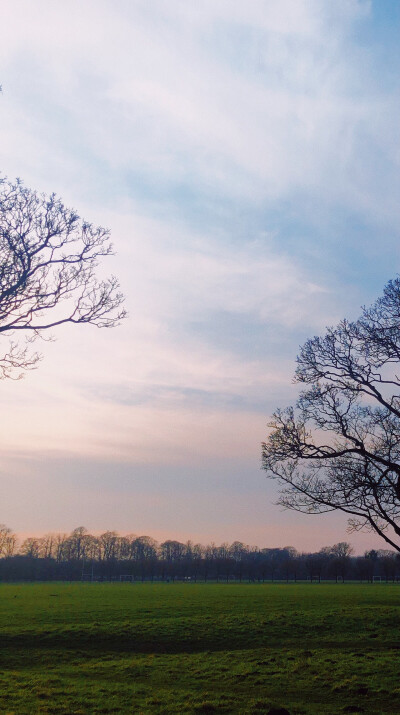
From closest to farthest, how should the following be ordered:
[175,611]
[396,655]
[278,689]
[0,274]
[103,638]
Result: [0,274] → [278,689] → [396,655] → [103,638] → [175,611]

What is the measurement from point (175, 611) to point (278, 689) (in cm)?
2707

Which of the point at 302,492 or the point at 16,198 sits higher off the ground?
the point at 16,198

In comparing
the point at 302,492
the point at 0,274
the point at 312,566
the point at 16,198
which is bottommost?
the point at 312,566

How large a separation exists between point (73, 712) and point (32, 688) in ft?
12.2

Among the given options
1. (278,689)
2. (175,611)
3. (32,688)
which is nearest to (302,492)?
(278,689)

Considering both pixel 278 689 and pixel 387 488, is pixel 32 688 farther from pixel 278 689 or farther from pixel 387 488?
pixel 387 488

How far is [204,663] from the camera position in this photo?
21688 mm

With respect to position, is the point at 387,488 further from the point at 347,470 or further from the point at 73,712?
the point at 73,712

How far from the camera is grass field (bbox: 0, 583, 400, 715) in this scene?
15.1 meters

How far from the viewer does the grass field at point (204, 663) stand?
15.1 m

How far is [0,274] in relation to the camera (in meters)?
15.6

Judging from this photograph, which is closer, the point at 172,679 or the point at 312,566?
the point at 172,679

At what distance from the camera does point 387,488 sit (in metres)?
21.4

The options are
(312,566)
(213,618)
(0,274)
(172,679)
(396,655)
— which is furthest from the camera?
(312,566)
